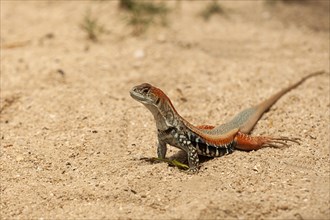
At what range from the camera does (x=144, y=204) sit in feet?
13.4

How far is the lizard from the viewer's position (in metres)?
4.48

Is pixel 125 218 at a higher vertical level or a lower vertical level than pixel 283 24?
lower

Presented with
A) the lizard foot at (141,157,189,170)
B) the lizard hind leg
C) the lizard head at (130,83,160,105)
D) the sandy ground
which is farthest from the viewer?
the lizard hind leg

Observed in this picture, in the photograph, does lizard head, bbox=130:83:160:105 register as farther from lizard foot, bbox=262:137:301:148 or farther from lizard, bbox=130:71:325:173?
lizard foot, bbox=262:137:301:148

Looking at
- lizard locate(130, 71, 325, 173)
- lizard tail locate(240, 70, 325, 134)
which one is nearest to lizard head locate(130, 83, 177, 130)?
lizard locate(130, 71, 325, 173)

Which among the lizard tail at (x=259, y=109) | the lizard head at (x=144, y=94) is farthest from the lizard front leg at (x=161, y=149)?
the lizard tail at (x=259, y=109)

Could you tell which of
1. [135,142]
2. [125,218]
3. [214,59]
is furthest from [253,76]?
[125,218]

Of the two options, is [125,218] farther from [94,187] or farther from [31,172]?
[31,172]

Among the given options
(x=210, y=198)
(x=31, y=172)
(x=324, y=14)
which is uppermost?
(x=324, y=14)

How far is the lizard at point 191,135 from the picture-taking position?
14.7 feet

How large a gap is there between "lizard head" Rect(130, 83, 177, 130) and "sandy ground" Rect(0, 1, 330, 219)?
1.14 ft

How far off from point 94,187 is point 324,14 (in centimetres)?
535

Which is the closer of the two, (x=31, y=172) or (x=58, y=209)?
(x=58, y=209)

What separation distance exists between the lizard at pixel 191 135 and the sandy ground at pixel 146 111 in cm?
11
